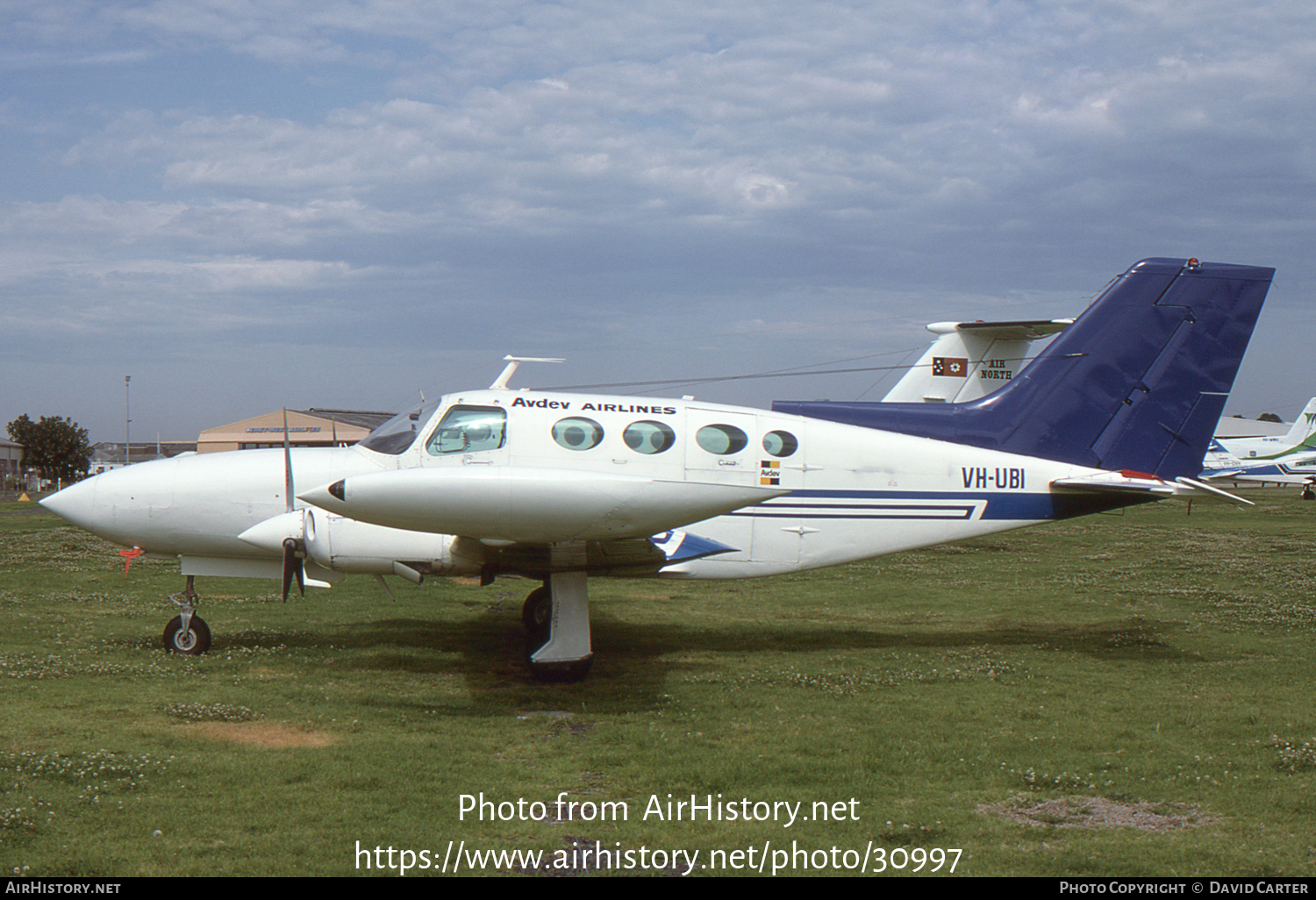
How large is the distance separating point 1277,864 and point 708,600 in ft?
35.2

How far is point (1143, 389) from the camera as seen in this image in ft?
38.2

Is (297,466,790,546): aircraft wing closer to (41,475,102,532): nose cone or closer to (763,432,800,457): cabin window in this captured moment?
(763,432,800,457): cabin window

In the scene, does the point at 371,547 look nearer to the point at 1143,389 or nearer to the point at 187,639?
the point at 187,639

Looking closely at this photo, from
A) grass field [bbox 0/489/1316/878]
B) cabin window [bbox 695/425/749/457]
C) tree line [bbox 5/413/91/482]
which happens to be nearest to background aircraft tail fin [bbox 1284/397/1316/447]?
grass field [bbox 0/489/1316/878]

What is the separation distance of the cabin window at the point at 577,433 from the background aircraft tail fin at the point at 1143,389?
8.83 ft

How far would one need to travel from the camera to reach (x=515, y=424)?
9.91 m

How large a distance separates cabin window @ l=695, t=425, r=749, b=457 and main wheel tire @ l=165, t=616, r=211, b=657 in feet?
19.0

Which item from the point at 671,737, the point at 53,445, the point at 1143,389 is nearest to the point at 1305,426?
the point at 1143,389

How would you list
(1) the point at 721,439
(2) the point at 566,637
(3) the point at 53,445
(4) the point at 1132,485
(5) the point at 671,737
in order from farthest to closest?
(3) the point at 53,445, (4) the point at 1132,485, (1) the point at 721,439, (2) the point at 566,637, (5) the point at 671,737

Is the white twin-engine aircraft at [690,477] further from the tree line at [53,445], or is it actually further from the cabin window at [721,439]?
the tree line at [53,445]

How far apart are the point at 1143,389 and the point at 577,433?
7124 mm

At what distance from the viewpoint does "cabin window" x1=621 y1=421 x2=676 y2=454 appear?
10.1m

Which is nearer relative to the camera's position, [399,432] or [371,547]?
[371,547]

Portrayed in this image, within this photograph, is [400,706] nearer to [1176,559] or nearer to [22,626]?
[22,626]
